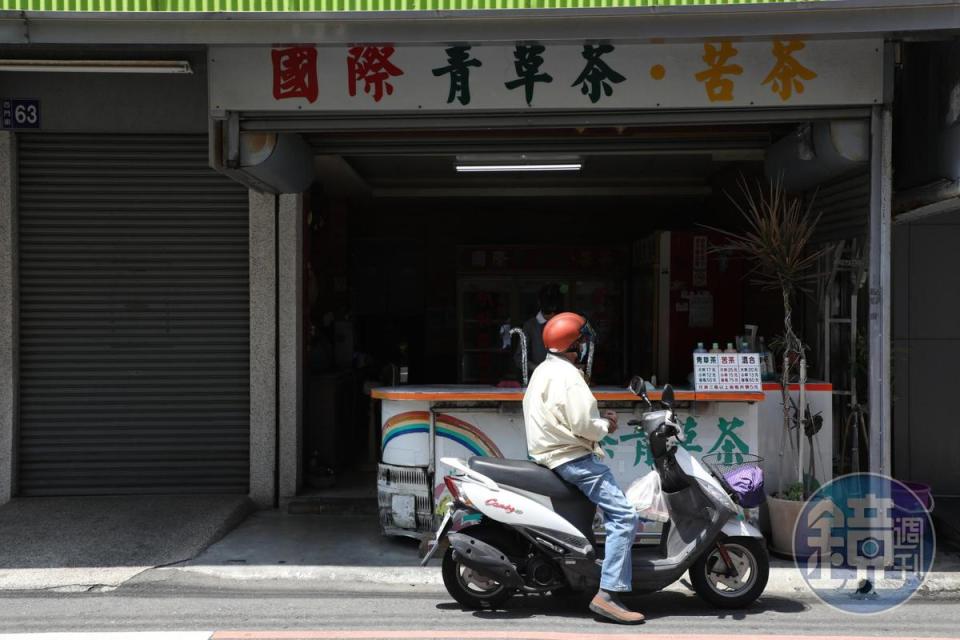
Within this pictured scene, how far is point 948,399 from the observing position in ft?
28.9

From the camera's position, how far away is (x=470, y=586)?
5734mm

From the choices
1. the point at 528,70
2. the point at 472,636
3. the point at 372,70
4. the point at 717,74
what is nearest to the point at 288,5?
the point at 372,70

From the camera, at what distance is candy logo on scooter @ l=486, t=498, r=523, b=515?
5559mm

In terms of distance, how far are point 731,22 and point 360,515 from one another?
5010mm

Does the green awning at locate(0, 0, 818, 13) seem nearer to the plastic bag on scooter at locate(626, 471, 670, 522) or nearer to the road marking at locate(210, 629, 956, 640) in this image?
the plastic bag on scooter at locate(626, 471, 670, 522)

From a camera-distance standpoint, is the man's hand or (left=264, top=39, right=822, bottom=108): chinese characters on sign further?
(left=264, top=39, right=822, bottom=108): chinese characters on sign

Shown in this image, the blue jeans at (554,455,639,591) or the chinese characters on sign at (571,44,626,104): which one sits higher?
the chinese characters on sign at (571,44,626,104)

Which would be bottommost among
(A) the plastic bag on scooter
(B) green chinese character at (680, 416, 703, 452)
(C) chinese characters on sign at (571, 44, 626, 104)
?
(A) the plastic bag on scooter

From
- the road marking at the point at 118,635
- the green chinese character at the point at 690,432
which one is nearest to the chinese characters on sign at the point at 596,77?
the green chinese character at the point at 690,432

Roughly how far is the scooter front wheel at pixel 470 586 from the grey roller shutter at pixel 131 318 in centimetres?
378

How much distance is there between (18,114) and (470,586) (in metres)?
5.94

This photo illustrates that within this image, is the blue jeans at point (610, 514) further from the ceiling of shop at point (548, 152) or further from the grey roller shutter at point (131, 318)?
the grey roller shutter at point (131, 318)

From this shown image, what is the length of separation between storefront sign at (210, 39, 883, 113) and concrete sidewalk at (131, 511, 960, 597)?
3223 millimetres

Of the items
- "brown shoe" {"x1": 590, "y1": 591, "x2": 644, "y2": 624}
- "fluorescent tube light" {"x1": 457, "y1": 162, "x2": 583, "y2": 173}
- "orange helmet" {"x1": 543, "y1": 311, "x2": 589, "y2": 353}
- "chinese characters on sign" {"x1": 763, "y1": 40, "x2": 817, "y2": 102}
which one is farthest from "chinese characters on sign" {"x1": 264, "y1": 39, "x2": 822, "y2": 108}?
"brown shoe" {"x1": 590, "y1": 591, "x2": 644, "y2": 624}
